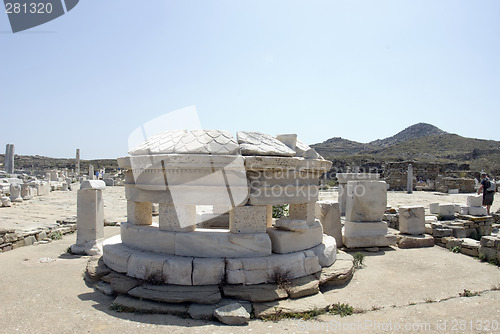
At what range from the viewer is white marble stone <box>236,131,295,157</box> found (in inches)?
187

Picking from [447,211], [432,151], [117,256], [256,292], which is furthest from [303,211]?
[432,151]

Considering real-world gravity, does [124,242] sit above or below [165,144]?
below

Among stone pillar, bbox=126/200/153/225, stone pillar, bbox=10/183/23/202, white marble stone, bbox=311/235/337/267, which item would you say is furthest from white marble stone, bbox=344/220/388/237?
stone pillar, bbox=10/183/23/202

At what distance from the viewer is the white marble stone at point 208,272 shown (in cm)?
424

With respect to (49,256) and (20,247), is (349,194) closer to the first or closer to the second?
(49,256)

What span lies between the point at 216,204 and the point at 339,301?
2048 mm

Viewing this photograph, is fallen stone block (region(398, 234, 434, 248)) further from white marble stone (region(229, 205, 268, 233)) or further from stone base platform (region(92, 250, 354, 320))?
white marble stone (region(229, 205, 268, 233))

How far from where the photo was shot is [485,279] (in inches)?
206

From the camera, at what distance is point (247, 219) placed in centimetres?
470

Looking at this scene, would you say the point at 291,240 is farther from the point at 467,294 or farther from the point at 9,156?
the point at 9,156

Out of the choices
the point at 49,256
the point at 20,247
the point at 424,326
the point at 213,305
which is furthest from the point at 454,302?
the point at 20,247

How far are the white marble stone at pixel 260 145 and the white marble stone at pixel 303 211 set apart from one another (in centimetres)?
88

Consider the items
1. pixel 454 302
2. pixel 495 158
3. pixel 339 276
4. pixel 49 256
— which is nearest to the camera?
pixel 454 302

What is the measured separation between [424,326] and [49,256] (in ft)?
20.2
